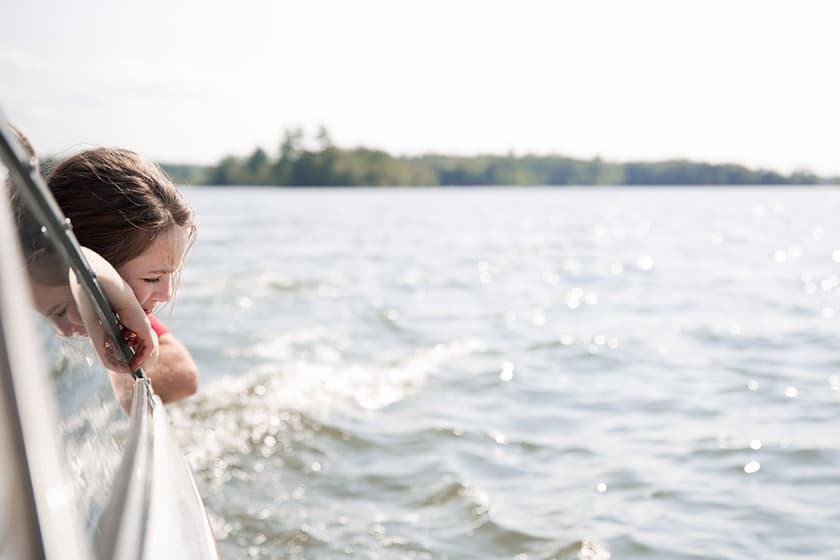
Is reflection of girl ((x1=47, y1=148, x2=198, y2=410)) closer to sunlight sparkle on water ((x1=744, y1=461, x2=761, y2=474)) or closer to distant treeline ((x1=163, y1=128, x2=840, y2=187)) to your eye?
sunlight sparkle on water ((x1=744, y1=461, x2=761, y2=474))

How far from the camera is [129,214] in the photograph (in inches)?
96.4

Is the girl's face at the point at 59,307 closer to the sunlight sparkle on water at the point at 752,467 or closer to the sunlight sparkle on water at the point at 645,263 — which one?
the sunlight sparkle on water at the point at 752,467

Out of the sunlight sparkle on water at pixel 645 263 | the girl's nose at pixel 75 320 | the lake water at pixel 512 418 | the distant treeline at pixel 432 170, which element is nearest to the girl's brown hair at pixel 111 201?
the girl's nose at pixel 75 320

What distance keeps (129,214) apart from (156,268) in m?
0.18

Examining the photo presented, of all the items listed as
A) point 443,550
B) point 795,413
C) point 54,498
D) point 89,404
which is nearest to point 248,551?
point 443,550

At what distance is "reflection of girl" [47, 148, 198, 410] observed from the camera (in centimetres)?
241

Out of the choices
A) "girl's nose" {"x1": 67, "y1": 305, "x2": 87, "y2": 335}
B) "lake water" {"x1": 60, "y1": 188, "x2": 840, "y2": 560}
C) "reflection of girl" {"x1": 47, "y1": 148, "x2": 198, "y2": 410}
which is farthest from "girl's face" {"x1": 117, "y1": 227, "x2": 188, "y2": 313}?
"lake water" {"x1": 60, "y1": 188, "x2": 840, "y2": 560}

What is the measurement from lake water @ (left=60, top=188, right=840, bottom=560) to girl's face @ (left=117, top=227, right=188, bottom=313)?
2.15m

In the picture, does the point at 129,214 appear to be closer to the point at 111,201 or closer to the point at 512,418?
the point at 111,201

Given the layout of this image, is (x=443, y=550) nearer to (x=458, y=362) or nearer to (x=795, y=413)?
(x=795, y=413)

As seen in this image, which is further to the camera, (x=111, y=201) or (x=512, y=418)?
(x=512, y=418)

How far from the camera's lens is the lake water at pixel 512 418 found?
478 cm

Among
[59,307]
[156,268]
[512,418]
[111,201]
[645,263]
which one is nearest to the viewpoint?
[59,307]

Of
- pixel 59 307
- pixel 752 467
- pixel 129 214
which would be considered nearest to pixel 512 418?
pixel 752 467
